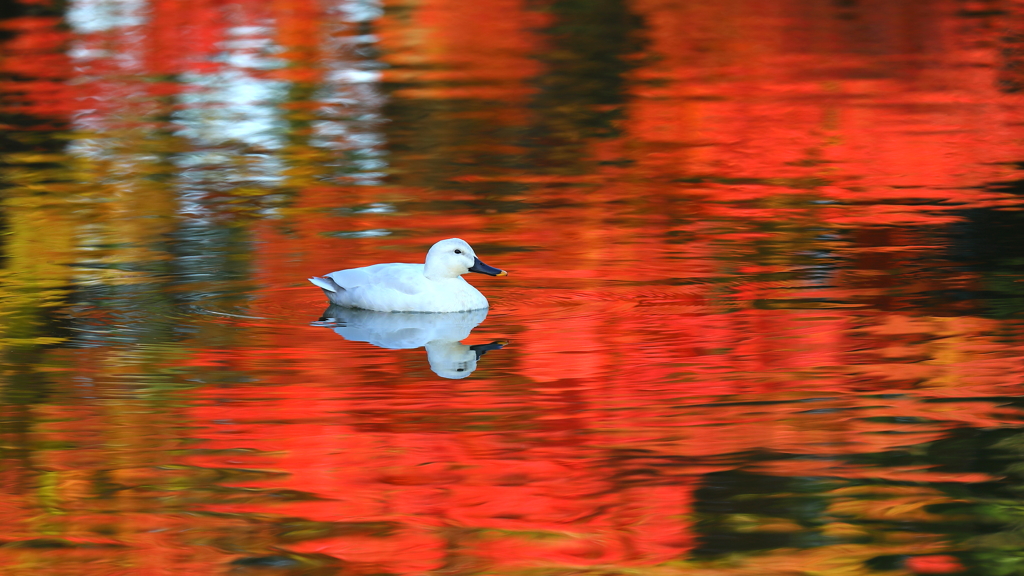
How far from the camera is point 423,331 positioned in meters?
9.06

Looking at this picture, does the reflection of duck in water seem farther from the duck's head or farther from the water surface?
the duck's head

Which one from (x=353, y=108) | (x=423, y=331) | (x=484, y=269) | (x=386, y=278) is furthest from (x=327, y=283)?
(x=353, y=108)

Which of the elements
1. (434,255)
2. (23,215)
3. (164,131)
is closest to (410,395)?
(434,255)

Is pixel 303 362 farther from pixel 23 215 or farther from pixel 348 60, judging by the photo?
pixel 348 60

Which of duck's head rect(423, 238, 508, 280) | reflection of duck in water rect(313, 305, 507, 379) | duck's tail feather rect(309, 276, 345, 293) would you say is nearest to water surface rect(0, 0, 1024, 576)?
reflection of duck in water rect(313, 305, 507, 379)

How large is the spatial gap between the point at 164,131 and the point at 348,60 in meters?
7.11

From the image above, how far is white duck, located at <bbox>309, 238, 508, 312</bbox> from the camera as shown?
9.20 m

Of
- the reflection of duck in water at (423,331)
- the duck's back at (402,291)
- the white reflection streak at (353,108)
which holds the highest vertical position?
the duck's back at (402,291)

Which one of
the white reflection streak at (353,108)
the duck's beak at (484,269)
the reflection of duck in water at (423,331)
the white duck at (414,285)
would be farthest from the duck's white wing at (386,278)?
the white reflection streak at (353,108)

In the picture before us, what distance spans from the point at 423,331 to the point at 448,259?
20.4 inches

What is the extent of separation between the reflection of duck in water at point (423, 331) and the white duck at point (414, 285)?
5 centimetres

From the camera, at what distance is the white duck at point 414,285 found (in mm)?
9203

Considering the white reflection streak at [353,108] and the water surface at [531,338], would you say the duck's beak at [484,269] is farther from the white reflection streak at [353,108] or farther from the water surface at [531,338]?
the white reflection streak at [353,108]

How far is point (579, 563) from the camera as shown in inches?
219
